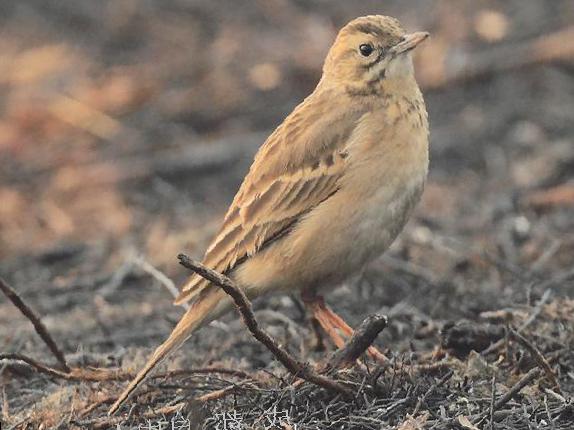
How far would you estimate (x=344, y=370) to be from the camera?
A: 5.34 m

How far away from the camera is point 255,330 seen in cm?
485

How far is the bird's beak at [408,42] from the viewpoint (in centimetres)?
634

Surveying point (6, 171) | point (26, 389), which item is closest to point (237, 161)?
point (6, 171)

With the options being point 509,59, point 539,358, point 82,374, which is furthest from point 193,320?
point 509,59

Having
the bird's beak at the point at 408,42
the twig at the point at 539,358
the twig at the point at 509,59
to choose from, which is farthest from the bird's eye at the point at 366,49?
the twig at the point at 509,59

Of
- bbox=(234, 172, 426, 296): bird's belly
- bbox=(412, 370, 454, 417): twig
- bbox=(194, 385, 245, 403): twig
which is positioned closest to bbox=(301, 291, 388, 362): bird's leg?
bbox=(234, 172, 426, 296): bird's belly

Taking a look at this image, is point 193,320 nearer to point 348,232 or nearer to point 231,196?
point 348,232

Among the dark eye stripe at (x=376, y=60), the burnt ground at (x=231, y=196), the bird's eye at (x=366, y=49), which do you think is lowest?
the burnt ground at (x=231, y=196)

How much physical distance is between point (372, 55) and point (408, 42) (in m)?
0.22

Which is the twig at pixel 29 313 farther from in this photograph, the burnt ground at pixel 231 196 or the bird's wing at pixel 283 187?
the bird's wing at pixel 283 187

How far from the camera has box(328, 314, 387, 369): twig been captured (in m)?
5.10

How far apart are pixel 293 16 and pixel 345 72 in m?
7.01

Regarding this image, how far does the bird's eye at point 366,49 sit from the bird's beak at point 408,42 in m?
0.14

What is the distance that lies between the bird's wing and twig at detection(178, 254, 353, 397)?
43.6 inches
